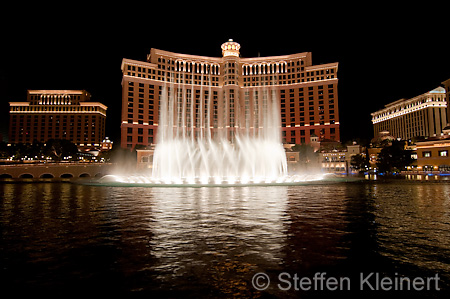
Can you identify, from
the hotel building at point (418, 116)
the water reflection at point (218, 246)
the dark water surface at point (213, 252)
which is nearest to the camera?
the dark water surface at point (213, 252)

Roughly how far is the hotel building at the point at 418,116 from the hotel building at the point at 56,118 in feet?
525

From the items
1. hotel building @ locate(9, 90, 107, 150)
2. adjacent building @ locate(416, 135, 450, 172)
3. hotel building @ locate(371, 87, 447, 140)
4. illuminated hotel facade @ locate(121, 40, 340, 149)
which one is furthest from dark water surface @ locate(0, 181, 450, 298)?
hotel building @ locate(9, 90, 107, 150)

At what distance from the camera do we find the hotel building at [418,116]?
376 ft

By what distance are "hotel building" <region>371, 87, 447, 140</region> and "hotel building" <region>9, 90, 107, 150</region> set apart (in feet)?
525

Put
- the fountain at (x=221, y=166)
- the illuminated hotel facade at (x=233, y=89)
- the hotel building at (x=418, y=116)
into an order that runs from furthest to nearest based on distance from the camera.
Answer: the hotel building at (x=418, y=116) < the illuminated hotel facade at (x=233, y=89) < the fountain at (x=221, y=166)

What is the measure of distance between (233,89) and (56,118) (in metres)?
105

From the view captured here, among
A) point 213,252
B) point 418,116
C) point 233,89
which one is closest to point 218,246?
point 213,252

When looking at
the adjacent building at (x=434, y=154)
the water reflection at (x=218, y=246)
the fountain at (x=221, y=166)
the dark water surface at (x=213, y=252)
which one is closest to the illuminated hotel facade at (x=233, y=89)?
the adjacent building at (x=434, y=154)

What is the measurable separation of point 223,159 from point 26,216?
3862 cm

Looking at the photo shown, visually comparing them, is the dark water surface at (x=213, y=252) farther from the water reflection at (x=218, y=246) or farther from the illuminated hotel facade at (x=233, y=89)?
the illuminated hotel facade at (x=233, y=89)

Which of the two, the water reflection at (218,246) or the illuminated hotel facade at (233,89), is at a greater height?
the illuminated hotel facade at (233,89)

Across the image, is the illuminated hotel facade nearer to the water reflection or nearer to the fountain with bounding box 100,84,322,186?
the fountain with bounding box 100,84,322,186

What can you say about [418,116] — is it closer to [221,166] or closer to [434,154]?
[434,154]

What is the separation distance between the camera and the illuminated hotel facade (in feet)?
363
